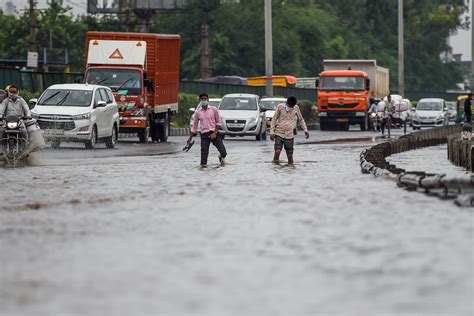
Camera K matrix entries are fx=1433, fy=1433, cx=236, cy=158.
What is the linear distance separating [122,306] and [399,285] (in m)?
1.93

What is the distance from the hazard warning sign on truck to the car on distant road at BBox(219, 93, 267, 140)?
14.7ft

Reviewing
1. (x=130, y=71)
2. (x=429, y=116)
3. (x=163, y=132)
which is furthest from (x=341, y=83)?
(x=130, y=71)

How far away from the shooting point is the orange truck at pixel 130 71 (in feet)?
139

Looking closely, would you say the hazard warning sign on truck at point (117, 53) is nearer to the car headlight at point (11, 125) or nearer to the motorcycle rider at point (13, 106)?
the motorcycle rider at point (13, 106)

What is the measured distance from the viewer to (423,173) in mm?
19125

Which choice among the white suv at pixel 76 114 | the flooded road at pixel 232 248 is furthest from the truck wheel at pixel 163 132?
the flooded road at pixel 232 248

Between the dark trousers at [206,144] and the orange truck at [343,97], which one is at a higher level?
the orange truck at [343,97]

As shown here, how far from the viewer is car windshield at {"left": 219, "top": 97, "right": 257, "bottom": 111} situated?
4769 centimetres

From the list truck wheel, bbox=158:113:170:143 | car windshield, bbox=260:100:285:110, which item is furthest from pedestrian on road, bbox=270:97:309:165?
car windshield, bbox=260:100:285:110

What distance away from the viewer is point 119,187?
20297 millimetres

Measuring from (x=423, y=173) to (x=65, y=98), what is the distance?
1973 cm

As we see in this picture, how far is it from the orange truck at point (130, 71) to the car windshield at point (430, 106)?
1073 inches

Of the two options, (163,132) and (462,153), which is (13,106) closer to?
(462,153)

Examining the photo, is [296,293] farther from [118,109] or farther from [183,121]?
[183,121]
